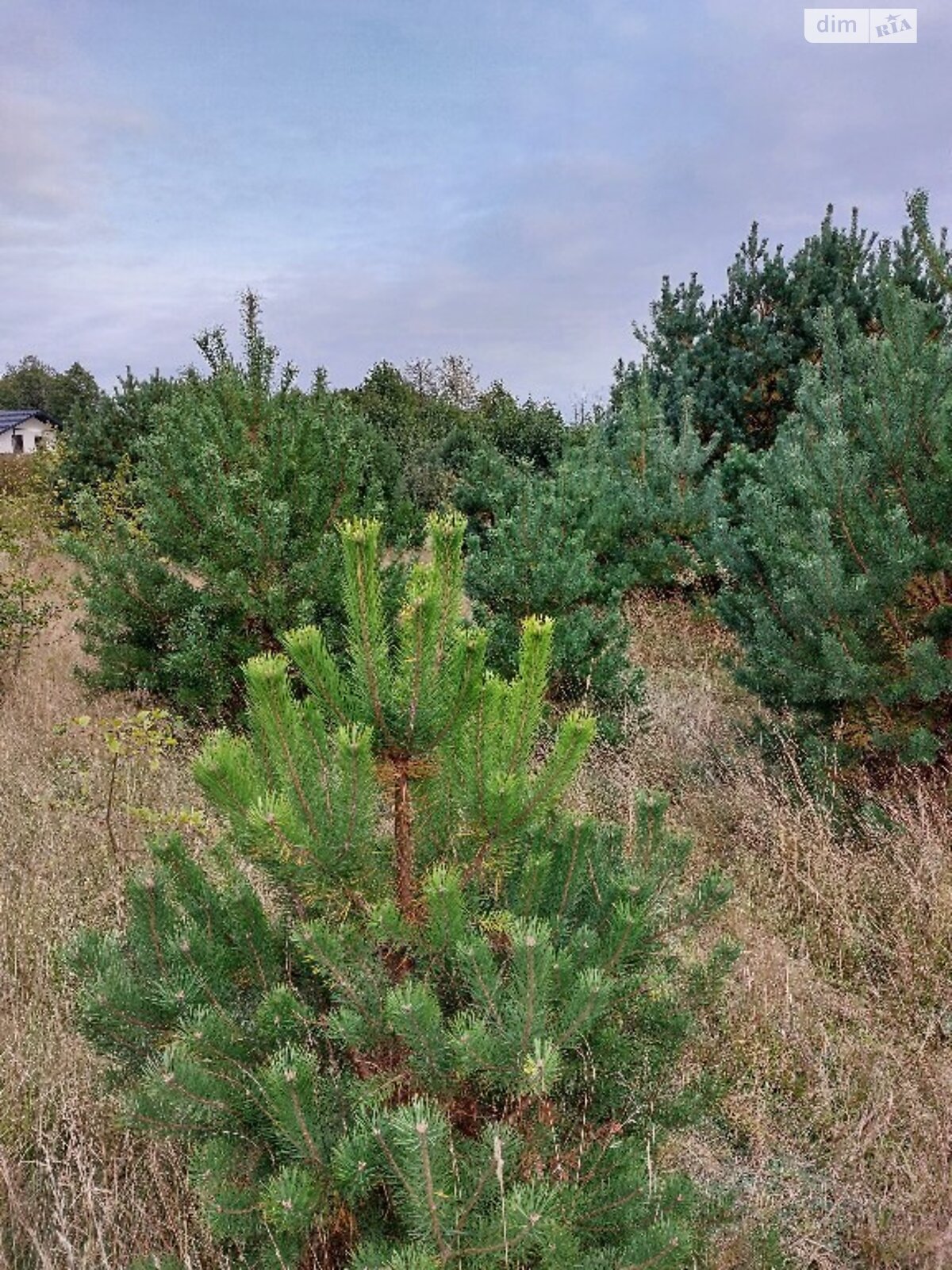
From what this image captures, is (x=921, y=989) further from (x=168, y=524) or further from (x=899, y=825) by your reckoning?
(x=168, y=524)

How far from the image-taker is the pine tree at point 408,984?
163 cm

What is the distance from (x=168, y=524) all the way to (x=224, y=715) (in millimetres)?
1248

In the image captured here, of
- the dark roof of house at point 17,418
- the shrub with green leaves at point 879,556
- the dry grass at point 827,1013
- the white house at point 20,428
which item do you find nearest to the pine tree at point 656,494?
the shrub with green leaves at point 879,556

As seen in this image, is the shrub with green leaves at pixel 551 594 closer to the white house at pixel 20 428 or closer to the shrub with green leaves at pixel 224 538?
the shrub with green leaves at pixel 224 538

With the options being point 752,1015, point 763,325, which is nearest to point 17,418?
point 763,325

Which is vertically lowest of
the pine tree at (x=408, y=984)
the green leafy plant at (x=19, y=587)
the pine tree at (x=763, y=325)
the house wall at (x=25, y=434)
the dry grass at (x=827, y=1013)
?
the dry grass at (x=827, y=1013)

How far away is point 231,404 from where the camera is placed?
19.4ft

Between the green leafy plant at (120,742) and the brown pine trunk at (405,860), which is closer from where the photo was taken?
the brown pine trunk at (405,860)

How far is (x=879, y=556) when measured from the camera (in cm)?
434

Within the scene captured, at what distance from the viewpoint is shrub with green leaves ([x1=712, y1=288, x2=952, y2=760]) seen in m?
4.28

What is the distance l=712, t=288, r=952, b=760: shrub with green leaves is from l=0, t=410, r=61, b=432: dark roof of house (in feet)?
181

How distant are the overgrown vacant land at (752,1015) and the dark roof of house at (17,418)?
178ft

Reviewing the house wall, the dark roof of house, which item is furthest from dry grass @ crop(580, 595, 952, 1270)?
the house wall

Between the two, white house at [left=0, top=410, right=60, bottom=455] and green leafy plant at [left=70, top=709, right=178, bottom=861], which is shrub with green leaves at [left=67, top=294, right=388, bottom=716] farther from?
white house at [left=0, top=410, right=60, bottom=455]
